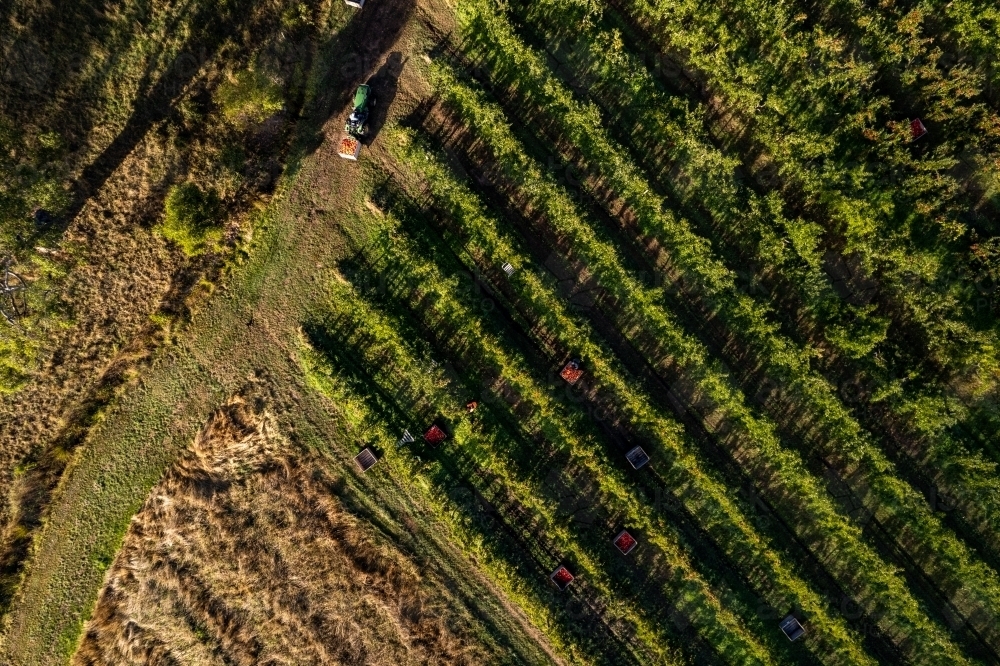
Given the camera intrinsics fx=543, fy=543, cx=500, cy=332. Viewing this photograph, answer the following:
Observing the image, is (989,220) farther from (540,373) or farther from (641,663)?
(641,663)

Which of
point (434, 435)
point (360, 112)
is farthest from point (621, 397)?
point (360, 112)

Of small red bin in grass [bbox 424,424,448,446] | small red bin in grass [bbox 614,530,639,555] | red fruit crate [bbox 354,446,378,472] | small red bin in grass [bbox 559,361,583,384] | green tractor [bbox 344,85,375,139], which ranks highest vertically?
green tractor [bbox 344,85,375,139]

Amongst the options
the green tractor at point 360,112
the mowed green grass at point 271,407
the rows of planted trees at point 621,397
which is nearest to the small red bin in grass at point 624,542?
the rows of planted trees at point 621,397

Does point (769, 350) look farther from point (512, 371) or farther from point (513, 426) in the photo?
point (513, 426)

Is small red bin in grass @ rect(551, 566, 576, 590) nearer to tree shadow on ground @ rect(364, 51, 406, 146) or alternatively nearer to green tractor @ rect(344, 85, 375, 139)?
tree shadow on ground @ rect(364, 51, 406, 146)

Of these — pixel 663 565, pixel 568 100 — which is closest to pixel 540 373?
pixel 663 565

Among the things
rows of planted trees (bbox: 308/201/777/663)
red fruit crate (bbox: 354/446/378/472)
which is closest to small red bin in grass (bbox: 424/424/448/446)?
rows of planted trees (bbox: 308/201/777/663)
